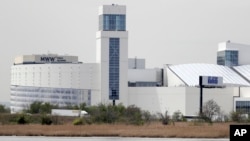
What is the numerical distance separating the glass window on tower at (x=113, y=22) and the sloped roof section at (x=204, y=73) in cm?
1560

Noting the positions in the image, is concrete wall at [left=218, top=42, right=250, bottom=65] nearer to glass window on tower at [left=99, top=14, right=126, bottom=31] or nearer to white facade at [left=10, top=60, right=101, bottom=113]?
glass window on tower at [left=99, top=14, right=126, bottom=31]

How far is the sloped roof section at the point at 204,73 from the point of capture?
13725 cm

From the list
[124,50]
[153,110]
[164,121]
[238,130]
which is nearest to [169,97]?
[153,110]

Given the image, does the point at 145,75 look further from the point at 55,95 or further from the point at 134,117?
the point at 134,117

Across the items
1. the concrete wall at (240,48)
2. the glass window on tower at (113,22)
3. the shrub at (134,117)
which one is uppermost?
the glass window on tower at (113,22)

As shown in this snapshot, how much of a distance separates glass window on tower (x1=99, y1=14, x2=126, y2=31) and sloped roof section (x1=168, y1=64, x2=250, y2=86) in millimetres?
15603

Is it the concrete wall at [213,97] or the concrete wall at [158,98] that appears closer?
the concrete wall at [213,97]

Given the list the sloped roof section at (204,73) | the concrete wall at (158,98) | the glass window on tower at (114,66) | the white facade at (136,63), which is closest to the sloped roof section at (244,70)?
the sloped roof section at (204,73)

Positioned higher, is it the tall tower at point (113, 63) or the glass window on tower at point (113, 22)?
the glass window on tower at point (113, 22)

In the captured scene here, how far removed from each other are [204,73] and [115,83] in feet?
67.0

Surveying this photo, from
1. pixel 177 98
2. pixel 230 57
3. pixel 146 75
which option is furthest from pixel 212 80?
pixel 230 57

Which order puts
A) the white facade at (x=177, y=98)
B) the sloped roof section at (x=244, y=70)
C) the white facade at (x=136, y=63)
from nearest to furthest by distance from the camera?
the white facade at (x=177, y=98) → the sloped roof section at (x=244, y=70) → the white facade at (x=136, y=63)

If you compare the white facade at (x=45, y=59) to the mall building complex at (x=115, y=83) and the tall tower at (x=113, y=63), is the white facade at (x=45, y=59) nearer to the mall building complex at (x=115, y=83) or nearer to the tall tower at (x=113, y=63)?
the mall building complex at (x=115, y=83)

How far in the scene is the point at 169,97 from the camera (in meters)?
127
